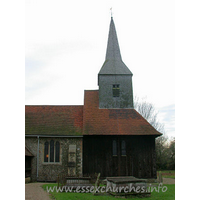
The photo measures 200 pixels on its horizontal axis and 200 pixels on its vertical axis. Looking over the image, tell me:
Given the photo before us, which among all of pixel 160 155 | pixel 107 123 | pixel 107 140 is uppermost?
pixel 107 123

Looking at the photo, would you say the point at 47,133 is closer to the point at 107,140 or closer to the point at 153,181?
the point at 107,140

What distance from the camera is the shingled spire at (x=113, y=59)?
78.5 feet

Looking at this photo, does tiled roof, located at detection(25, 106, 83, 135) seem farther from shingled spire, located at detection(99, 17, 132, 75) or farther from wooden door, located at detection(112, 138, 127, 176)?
shingled spire, located at detection(99, 17, 132, 75)

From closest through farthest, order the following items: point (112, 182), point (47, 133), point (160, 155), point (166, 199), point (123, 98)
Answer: point (166, 199)
point (112, 182)
point (47, 133)
point (123, 98)
point (160, 155)

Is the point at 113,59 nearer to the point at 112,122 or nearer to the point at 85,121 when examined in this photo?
the point at 112,122

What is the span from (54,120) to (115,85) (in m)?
7.41

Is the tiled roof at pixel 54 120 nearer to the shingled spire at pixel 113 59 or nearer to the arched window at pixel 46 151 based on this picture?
the arched window at pixel 46 151

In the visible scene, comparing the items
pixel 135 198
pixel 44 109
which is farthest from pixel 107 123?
pixel 135 198

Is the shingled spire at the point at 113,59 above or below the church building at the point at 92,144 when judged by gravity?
above

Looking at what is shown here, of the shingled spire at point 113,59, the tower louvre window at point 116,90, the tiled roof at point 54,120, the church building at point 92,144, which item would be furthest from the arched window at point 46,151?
the shingled spire at point 113,59

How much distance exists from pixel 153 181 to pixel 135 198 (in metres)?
8.20

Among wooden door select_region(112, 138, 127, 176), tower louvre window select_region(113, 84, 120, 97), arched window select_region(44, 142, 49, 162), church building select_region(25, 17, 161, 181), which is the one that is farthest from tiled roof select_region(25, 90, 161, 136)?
tower louvre window select_region(113, 84, 120, 97)

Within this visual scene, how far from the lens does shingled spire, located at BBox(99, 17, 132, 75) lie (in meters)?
23.9

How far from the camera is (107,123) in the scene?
2119 centimetres
